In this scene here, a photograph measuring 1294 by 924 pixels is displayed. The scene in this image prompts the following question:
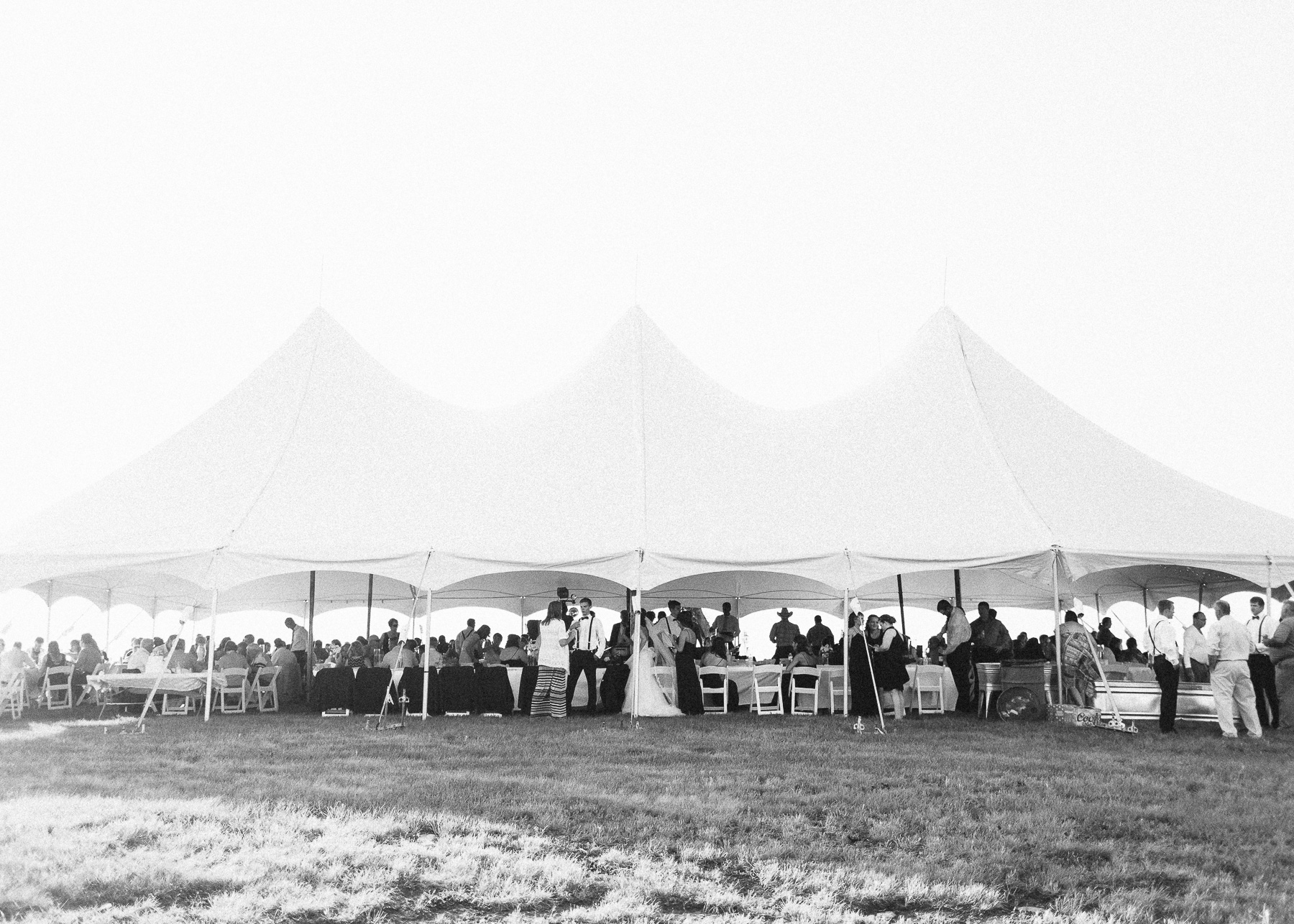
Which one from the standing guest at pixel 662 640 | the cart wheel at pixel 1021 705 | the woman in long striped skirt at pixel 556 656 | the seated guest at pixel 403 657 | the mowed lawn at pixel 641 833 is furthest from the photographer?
the seated guest at pixel 403 657

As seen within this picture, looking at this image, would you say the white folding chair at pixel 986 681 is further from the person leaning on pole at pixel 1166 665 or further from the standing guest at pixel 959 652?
the person leaning on pole at pixel 1166 665

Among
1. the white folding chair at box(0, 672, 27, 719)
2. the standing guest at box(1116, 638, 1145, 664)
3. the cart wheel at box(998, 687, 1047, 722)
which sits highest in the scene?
the standing guest at box(1116, 638, 1145, 664)

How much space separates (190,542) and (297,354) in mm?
3408

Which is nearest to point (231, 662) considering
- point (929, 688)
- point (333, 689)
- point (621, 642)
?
point (333, 689)

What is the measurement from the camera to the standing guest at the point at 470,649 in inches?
581

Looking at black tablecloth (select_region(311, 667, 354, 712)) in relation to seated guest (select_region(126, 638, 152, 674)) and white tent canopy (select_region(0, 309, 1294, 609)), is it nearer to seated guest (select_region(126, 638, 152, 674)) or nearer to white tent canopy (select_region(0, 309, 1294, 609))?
white tent canopy (select_region(0, 309, 1294, 609))

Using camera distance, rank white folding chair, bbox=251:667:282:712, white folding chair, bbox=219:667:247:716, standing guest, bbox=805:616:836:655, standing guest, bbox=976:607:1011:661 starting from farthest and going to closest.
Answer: standing guest, bbox=805:616:836:655 → white folding chair, bbox=251:667:282:712 → white folding chair, bbox=219:667:247:716 → standing guest, bbox=976:607:1011:661

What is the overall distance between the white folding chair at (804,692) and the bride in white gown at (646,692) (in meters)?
1.49

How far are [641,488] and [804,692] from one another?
304cm

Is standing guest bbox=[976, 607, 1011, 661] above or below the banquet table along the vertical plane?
above

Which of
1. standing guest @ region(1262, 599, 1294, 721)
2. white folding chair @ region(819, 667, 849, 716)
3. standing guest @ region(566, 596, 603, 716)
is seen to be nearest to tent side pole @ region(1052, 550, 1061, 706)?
standing guest @ region(1262, 599, 1294, 721)

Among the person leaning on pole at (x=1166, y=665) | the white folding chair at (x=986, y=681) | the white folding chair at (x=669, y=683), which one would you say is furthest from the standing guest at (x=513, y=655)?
the person leaning on pole at (x=1166, y=665)

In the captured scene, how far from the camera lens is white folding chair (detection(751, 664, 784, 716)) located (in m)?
12.8

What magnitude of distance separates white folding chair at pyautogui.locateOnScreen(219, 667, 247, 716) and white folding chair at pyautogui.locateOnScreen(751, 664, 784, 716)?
20.3 feet
